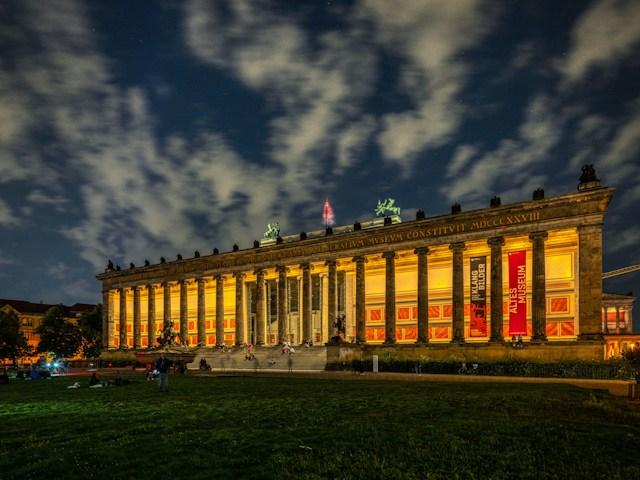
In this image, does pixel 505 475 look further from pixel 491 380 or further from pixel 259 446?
pixel 491 380

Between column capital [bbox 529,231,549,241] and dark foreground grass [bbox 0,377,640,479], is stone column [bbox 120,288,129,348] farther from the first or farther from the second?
dark foreground grass [bbox 0,377,640,479]

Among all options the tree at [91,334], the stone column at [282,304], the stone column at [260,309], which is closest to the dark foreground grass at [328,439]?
the stone column at [282,304]

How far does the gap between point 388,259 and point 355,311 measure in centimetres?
946

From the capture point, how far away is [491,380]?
121 ft

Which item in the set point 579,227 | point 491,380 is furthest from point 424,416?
point 579,227

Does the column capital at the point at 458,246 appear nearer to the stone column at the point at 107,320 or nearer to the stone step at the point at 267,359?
the stone step at the point at 267,359

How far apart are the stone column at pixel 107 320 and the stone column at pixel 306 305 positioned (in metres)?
41.7

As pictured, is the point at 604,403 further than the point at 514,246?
No

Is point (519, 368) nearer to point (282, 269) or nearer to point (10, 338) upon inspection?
point (282, 269)

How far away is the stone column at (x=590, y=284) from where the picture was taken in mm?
46625

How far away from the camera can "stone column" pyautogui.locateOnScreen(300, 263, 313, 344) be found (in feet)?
229

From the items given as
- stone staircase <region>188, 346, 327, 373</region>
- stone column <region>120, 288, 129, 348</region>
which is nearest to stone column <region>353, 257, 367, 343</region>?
stone staircase <region>188, 346, 327, 373</region>

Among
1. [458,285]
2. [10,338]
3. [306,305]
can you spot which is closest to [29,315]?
[10,338]

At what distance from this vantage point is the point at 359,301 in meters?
63.4
